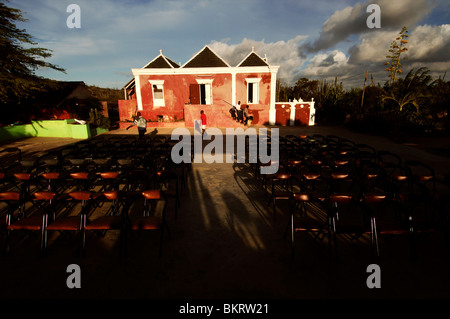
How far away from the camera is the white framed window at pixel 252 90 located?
21.1 meters

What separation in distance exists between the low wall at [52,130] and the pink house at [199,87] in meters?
5.26

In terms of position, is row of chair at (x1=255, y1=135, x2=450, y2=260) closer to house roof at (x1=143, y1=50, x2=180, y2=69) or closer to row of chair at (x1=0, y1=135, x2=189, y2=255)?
row of chair at (x1=0, y1=135, x2=189, y2=255)

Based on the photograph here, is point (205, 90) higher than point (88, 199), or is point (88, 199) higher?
point (205, 90)

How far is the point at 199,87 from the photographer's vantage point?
21203 millimetres

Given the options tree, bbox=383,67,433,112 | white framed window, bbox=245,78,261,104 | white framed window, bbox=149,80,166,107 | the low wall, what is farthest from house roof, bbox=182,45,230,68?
tree, bbox=383,67,433,112

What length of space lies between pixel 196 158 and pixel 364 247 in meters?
7.45

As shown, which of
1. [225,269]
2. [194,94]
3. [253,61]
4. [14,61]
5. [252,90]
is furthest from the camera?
[252,90]

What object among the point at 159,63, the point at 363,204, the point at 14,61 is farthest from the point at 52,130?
the point at 363,204

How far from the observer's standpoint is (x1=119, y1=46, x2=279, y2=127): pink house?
68.4ft

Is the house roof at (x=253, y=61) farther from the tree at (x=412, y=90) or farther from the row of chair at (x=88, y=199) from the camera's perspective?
the row of chair at (x=88, y=199)

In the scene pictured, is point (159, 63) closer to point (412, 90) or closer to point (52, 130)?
point (52, 130)

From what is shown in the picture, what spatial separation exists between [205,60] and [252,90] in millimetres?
5399

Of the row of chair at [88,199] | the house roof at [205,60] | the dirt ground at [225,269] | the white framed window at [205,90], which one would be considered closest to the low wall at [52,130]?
the row of chair at [88,199]

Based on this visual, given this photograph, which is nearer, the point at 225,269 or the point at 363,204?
the point at 225,269
